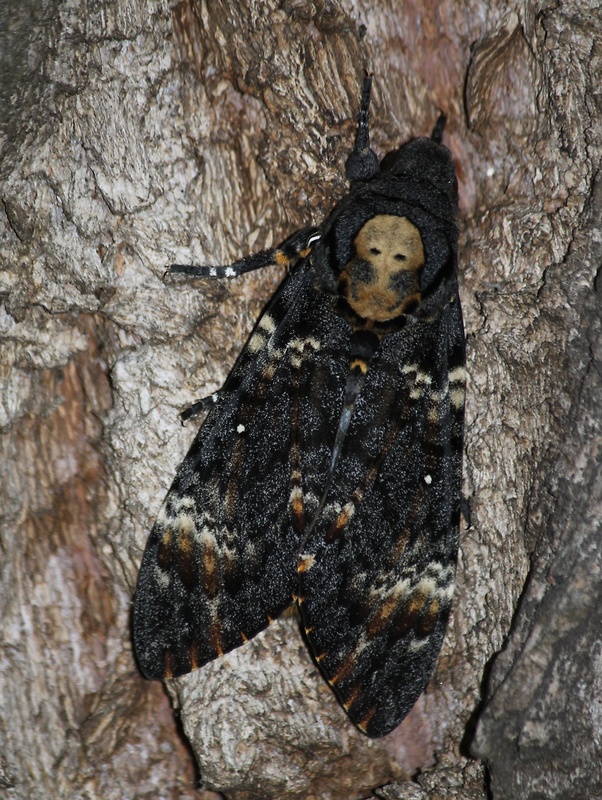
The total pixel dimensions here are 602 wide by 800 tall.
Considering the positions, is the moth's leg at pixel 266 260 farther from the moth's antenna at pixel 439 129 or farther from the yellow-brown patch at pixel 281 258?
the moth's antenna at pixel 439 129

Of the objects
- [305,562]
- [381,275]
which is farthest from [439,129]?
[305,562]

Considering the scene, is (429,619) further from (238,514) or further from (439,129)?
(439,129)

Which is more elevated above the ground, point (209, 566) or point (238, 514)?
point (238, 514)

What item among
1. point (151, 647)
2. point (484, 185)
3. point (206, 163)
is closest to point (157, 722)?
point (151, 647)

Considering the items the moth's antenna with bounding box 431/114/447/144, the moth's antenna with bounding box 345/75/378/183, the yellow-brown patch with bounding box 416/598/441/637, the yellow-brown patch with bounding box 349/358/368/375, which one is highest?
the moth's antenna with bounding box 431/114/447/144

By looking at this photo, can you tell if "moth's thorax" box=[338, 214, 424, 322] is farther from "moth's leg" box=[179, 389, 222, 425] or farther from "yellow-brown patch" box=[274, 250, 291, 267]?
"moth's leg" box=[179, 389, 222, 425]

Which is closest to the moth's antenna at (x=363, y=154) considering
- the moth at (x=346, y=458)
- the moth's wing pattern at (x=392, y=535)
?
the moth at (x=346, y=458)

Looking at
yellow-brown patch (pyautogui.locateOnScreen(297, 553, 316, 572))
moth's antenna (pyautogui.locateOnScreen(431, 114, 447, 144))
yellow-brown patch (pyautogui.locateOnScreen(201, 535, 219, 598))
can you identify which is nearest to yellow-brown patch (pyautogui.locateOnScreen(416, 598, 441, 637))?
yellow-brown patch (pyautogui.locateOnScreen(297, 553, 316, 572))
